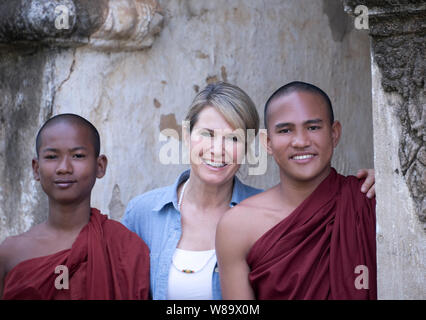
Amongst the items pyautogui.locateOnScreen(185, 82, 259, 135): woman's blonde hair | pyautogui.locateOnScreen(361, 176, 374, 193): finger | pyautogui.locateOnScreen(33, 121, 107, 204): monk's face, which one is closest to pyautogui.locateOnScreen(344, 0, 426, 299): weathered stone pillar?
pyautogui.locateOnScreen(361, 176, 374, 193): finger

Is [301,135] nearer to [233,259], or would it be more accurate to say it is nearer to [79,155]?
[233,259]

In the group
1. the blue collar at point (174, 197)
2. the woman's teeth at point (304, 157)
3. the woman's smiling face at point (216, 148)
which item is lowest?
the blue collar at point (174, 197)

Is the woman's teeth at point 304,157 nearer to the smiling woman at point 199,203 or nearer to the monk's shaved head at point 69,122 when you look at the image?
the smiling woman at point 199,203

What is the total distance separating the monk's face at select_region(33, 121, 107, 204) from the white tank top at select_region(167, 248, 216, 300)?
0.49 meters

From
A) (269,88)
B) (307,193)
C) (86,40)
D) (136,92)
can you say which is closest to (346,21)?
(269,88)

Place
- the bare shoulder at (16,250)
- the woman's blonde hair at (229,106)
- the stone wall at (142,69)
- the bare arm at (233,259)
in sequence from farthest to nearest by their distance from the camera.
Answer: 1. the stone wall at (142,69)
2. the woman's blonde hair at (229,106)
3. the bare shoulder at (16,250)
4. the bare arm at (233,259)

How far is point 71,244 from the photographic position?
9.04ft

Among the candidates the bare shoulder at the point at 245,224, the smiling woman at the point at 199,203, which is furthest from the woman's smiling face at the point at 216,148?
the bare shoulder at the point at 245,224

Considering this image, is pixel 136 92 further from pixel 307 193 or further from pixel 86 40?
pixel 307 193

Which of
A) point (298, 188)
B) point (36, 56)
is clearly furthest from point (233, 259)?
point (36, 56)

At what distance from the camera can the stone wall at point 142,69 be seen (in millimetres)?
3496

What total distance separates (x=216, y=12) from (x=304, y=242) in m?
1.99

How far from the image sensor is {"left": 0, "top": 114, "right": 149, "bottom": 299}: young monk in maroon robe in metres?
2.60

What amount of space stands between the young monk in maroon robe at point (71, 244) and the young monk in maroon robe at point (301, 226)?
1.36 ft
